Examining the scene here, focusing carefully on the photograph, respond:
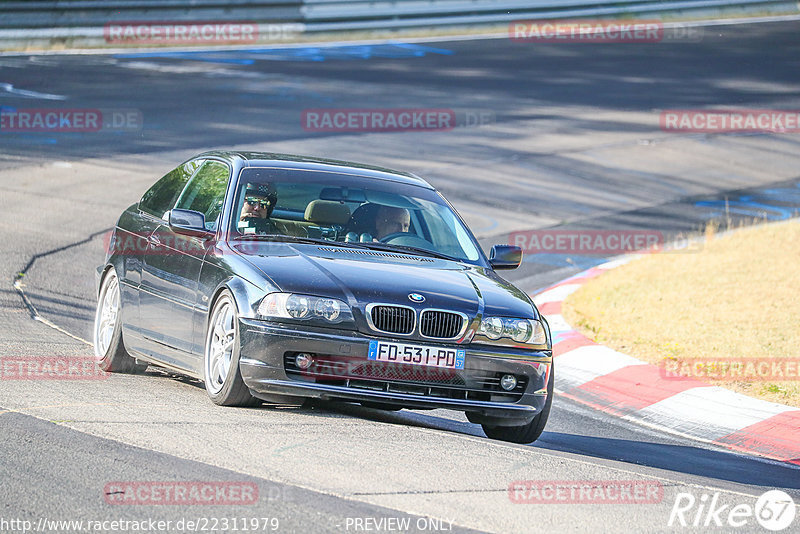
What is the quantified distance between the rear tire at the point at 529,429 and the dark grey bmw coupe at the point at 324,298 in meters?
0.01

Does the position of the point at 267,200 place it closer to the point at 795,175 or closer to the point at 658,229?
the point at 658,229

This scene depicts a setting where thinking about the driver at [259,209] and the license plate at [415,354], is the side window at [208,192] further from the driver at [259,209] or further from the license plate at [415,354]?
the license plate at [415,354]

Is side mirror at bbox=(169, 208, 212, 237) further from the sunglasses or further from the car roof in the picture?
the car roof

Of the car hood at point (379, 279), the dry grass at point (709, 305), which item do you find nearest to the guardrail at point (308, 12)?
the dry grass at point (709, 305)

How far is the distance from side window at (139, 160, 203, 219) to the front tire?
62.2 inches

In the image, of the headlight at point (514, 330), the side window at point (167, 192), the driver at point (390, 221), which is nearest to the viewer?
the headlight at point (514, 330)

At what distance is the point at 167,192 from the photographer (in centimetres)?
880

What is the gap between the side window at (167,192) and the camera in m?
8.67

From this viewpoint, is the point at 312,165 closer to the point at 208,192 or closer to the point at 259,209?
the point at 259,209

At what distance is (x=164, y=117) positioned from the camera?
2198 centimetres

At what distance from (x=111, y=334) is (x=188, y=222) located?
→ 1.48 meters

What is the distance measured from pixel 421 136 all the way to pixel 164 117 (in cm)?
457

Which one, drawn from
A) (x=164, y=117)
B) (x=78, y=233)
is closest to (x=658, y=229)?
(x=78, y=233)

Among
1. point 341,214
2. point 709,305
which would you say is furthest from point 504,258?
point 709,305
